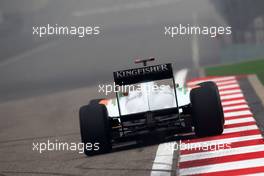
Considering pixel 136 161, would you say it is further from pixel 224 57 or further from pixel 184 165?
pixel 224 57

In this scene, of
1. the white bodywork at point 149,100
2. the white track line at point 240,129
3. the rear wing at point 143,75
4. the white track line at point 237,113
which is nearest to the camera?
the white bodywork at point 149,100

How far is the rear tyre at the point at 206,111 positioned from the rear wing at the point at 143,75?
2.30 feet

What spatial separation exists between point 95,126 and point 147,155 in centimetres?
96

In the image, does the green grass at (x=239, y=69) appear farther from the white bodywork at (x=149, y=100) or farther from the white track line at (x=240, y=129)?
the white bodywork at (x=149, y=100)

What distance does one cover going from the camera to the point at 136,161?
467 inches

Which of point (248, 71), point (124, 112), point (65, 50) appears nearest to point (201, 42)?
point (65, 50)

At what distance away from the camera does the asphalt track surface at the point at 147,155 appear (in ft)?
35.7

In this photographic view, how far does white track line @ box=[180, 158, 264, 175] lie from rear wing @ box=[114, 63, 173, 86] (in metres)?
2.51

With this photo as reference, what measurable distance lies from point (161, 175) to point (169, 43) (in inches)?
1669
